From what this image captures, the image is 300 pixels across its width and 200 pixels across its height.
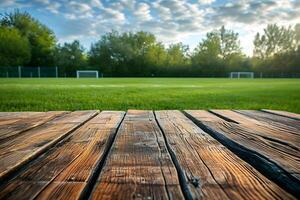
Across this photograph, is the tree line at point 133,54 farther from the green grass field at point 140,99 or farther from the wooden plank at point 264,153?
the wooden plank at point 264,153

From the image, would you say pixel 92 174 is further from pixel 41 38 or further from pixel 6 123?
pixel 41 38

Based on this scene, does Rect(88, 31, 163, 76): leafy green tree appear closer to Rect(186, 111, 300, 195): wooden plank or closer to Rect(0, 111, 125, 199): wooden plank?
Rect(186, 111, 300, 195): wooden plank

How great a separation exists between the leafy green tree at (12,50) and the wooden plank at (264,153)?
162 ft

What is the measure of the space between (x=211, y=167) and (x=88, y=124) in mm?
1087

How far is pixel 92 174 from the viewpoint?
831mm

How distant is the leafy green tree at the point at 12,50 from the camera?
45.3 metres

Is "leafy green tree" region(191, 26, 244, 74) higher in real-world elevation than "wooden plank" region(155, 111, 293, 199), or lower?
higher

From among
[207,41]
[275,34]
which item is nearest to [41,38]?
[207,41]

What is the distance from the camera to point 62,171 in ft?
2.85

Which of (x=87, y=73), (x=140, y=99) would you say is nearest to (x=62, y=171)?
(x=140, y=99)

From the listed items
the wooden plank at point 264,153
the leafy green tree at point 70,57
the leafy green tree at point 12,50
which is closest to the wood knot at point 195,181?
the wooden plank at point 264,153

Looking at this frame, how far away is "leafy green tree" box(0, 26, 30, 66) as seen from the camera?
45.3 m

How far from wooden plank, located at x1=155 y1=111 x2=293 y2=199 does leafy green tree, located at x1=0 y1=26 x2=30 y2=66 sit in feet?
163

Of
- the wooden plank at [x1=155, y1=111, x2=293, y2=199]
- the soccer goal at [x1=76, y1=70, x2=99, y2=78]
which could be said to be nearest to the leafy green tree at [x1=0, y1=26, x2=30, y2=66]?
the soccer goal at [x1=76, y1=70, x2=99, y2=78]
